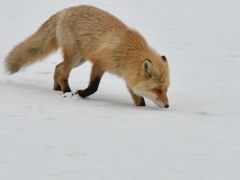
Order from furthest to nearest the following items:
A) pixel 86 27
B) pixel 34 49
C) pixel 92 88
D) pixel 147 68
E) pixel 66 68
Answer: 1. pixel 34 49
2. pixel 66 68
3. pixel 86 27
4. pixel 92 88
5. pixel 147 68

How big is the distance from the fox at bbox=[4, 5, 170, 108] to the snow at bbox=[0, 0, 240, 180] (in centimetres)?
26

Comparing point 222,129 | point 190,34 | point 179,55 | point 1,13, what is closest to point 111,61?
point 222,129

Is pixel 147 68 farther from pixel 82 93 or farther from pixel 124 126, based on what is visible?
pixel 124 126

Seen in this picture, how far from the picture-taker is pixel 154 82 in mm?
6270

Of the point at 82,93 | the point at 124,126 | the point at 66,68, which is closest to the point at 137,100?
the point at 82,93

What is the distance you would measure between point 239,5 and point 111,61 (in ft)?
31.1

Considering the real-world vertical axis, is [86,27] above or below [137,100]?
above

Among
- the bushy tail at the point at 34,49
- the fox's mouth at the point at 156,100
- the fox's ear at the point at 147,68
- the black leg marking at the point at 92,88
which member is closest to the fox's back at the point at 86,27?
the bushy tail at the point at 34,49

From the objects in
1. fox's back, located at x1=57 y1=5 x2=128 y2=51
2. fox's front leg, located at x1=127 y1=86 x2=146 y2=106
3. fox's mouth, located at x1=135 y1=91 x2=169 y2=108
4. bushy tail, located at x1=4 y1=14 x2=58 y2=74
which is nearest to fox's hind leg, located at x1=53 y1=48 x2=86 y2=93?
fox's back, located at x1=57 y1=5 x2=128 y2=51

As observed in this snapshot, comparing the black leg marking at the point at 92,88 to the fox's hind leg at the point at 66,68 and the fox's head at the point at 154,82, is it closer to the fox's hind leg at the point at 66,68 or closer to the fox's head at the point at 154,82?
the fox's hind leg at the point at 66,68

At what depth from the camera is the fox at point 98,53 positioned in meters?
6.34

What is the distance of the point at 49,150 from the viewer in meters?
3.92

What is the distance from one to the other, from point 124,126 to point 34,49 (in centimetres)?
289

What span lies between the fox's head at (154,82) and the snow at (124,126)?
0.58 ft
